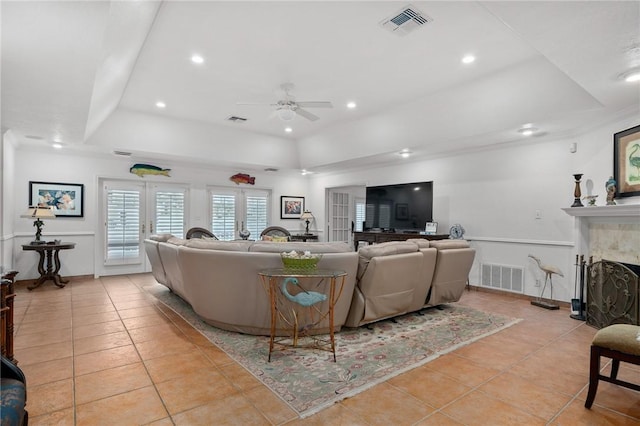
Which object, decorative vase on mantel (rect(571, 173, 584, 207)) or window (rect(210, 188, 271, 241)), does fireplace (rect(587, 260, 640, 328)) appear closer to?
decorative vase on mantel (rect(571, 173, 584, 207))

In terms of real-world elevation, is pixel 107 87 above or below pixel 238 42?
below

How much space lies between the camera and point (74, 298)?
493 cm

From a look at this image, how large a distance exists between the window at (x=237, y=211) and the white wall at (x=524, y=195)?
168 inches

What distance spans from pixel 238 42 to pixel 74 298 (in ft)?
14.3

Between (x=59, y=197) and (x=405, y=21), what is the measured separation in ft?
21.9

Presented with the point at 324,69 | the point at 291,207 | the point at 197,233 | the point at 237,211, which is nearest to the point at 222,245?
the point at 324,69

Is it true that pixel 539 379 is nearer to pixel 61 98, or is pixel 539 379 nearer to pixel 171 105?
pixel 61 98

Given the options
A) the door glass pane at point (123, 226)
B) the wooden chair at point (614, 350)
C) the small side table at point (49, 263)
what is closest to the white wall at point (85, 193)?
the door glass pane at point (123, 226)

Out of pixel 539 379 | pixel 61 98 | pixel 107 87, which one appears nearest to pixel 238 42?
pixel 107 87

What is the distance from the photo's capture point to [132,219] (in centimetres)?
700

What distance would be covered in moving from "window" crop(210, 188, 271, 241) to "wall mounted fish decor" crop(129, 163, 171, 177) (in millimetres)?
1235

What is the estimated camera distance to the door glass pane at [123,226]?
22.2ft

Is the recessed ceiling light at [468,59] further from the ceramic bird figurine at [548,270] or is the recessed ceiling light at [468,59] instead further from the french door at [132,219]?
the french door at [132,219]

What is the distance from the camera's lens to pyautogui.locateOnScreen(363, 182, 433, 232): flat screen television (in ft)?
20.2
